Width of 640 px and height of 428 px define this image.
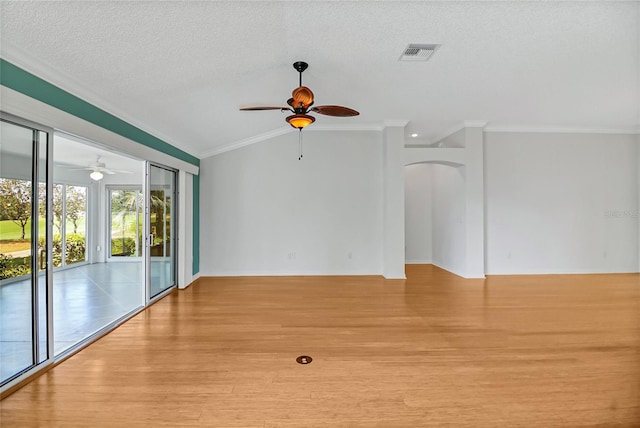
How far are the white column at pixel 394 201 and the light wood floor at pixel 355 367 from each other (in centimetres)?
132

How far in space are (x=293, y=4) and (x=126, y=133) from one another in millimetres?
2441

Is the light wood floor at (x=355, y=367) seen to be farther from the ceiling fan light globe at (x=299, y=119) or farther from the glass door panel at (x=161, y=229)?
the ceiling fan light globe at (x=299, y=119)

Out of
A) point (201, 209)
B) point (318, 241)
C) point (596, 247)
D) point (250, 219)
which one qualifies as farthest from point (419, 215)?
point (201, 209)

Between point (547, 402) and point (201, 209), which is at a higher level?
point (201, 209)

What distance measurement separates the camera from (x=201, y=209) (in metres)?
5.73

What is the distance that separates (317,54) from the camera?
3.07 metres

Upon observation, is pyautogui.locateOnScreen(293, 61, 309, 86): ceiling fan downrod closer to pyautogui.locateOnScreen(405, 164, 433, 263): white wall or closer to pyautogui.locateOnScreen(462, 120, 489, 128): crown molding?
pyautogui.locateOnScreen(462, 120, 489, 128): crown molding

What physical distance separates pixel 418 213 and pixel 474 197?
1810 mm

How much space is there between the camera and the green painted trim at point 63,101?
198cm

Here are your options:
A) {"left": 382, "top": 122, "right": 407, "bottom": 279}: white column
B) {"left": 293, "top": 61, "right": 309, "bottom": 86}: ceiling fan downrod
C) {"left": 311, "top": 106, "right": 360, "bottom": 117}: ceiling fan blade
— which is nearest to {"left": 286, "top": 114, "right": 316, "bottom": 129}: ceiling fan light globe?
{"left": 311, "top": 106, "right": 360, "bottom": 117}: ceiling fan blade

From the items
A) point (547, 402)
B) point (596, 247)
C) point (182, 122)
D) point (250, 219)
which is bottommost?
point (547, 402)

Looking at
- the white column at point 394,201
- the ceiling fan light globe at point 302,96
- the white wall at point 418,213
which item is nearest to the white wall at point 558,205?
the white wall at point 418,213

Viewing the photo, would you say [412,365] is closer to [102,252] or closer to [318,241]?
[318,241]

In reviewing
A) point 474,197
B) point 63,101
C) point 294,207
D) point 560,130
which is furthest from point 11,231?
point 560,130
